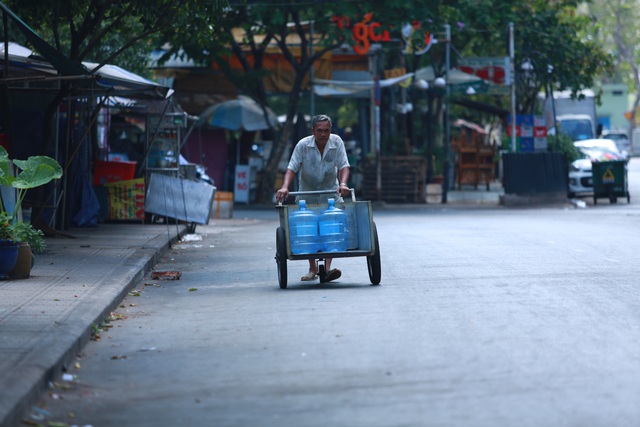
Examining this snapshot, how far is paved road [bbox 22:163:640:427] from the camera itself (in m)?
5.82

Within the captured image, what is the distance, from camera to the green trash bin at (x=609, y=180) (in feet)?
98.7

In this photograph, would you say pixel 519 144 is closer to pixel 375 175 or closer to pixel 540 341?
pixel 375 175

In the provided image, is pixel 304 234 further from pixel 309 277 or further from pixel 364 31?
pixel 364 31

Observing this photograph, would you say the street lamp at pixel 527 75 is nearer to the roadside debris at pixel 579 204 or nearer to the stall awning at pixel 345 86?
the roadside debris at pixel 579 204

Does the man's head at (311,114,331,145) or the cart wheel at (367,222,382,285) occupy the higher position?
the man's head at (311,114,331,145)

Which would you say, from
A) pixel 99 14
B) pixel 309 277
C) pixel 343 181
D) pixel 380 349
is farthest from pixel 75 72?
pixel 380 349

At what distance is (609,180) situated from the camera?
30.4 m

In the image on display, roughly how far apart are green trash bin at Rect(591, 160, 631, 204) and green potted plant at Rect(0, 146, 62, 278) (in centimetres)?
2038

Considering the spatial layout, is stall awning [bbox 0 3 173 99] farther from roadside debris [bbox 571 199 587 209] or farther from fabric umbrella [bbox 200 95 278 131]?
roadside debris [bbox 571 199 587 209]

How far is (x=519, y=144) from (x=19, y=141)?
17273 mm

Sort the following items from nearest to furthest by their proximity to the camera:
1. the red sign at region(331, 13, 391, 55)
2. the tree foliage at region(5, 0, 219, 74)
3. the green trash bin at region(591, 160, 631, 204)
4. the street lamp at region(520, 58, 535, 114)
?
the tree foliage at region(5, 0, 219, 74)
the red sign at region(331, 13, 391, 55)
the green trash bin at region(591, 160, 631, 204)
the street lamp at region(520, 58, 535, 114)

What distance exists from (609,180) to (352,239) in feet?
67.8

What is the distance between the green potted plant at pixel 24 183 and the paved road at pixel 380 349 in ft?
4.02

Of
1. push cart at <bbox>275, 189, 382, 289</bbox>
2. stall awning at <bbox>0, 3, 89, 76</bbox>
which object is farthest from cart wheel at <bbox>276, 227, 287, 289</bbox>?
stall awning at <bbox>0, 3, 89, 76</bbox>
